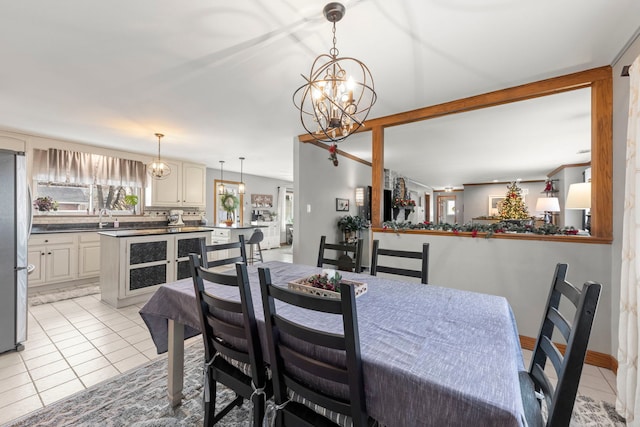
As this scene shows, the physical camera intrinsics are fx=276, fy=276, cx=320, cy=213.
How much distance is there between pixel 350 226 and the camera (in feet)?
17.6

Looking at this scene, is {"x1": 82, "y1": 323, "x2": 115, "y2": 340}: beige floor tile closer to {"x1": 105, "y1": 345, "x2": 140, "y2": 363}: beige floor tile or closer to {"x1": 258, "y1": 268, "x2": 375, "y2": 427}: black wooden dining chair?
{"x1": 105, "y1": 345, "x2": 140, "y2": 363}: beige floor tile

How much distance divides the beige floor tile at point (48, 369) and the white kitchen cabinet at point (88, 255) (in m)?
2.81

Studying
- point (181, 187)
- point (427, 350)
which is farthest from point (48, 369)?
point (181, 187)

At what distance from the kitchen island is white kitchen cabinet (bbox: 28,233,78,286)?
1177 mm

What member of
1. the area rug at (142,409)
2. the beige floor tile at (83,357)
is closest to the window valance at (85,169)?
the beige floor tile at (83,357)

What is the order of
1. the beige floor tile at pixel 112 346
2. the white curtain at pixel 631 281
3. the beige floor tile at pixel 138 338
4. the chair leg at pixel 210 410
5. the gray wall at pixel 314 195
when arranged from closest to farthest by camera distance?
the chair leg at pixel 210 410 → the white curtain at pixel 631 281 → the beige floor tile at pixel 112 346 → the beige floor tile at pixel 138 338 → the gray wall at pixel 314 195

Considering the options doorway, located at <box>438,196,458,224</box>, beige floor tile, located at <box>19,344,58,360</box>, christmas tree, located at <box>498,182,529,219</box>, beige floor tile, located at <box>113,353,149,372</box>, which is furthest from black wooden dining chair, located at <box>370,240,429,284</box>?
doorway, located at <box>438,196,458,224</box>

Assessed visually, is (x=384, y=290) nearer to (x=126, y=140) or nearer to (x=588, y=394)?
(x=588, y=394)

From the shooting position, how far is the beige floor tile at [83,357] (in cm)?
232

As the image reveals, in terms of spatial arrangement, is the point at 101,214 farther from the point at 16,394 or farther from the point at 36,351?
the point at 16,394

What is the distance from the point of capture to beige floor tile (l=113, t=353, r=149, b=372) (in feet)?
7.38

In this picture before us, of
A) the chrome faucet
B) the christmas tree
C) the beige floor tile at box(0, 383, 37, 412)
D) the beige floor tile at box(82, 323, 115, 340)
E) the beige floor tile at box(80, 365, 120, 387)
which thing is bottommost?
the beige floor tile at box(0, 383, 37, 412)

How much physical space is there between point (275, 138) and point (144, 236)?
236 cm

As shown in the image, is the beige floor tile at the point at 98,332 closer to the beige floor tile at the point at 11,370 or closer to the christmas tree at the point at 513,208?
the beige floor tile at the point at 11,370
